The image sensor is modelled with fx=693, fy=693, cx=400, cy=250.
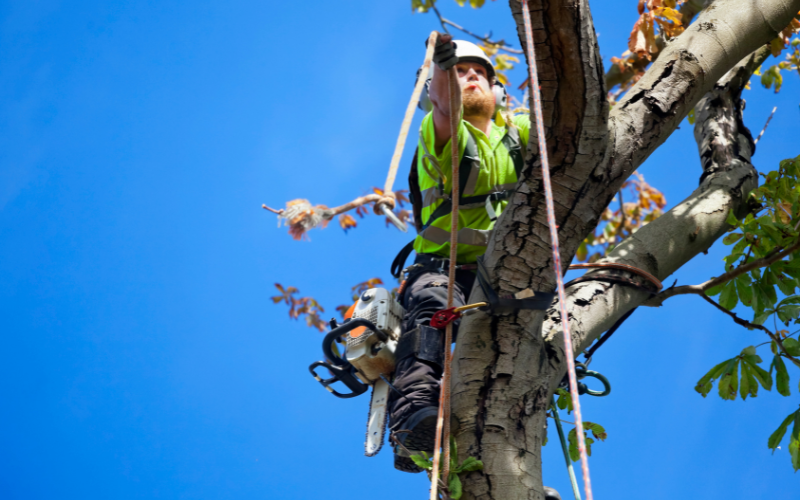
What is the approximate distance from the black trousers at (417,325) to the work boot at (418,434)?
0.11 ft

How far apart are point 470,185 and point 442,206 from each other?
0.12 m

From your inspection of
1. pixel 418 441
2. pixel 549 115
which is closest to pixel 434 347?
pixel 418 441

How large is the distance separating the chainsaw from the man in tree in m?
0.07

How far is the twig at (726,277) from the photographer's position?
2008mm

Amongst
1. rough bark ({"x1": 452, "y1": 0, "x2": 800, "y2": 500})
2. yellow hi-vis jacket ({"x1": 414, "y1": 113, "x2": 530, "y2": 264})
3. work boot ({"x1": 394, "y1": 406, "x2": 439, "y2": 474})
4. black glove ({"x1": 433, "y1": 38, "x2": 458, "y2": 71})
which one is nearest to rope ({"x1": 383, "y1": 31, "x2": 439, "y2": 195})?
black glove ({"x1": 433, "y1": 38, "x2": 458, "y2": 71})

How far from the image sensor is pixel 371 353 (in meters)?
2.32

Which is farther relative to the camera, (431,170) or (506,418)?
(431,170)

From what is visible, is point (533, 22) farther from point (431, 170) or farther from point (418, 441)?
point (418, 441)

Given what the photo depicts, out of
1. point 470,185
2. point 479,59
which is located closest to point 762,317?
point 470,185

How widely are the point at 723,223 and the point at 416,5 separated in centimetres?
247

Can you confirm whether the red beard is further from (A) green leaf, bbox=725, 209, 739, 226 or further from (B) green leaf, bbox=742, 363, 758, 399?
(B) green leaf, bbox=742, 363, 758, 399

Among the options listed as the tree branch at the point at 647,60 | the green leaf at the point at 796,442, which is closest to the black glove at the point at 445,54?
the green leaf at the point at 796,442

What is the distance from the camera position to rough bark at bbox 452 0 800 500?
64.5 inches

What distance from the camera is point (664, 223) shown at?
2.21 meters
